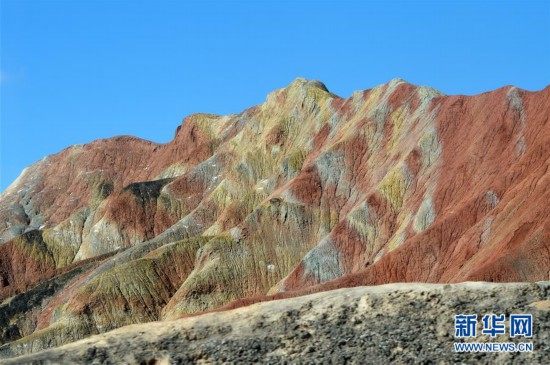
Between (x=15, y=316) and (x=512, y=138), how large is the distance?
64061 mm

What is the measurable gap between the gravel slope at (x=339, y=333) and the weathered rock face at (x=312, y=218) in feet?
135

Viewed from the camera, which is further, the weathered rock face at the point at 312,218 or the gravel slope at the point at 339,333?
the weathered rock face at the point at 312,218

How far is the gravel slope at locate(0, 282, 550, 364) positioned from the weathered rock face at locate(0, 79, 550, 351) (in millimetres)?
41092

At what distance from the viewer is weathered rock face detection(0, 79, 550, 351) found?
89062 mm

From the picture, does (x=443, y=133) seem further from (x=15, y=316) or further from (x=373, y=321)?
(x=373, y=321)

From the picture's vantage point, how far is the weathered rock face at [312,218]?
89062 millimetres

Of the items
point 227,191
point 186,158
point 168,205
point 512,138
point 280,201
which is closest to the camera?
point 512,138

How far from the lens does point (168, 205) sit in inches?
6053

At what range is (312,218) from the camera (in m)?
120

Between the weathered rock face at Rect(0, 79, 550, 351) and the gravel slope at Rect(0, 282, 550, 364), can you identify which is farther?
the weathered rock face at Rect(0, 79, 550, 351)

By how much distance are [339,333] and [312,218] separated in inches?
3591

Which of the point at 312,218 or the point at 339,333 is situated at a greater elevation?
the point at 312,218

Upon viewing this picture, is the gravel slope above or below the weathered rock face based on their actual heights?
below

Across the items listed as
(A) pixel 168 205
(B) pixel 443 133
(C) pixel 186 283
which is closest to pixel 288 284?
(C) pixel 186 283
